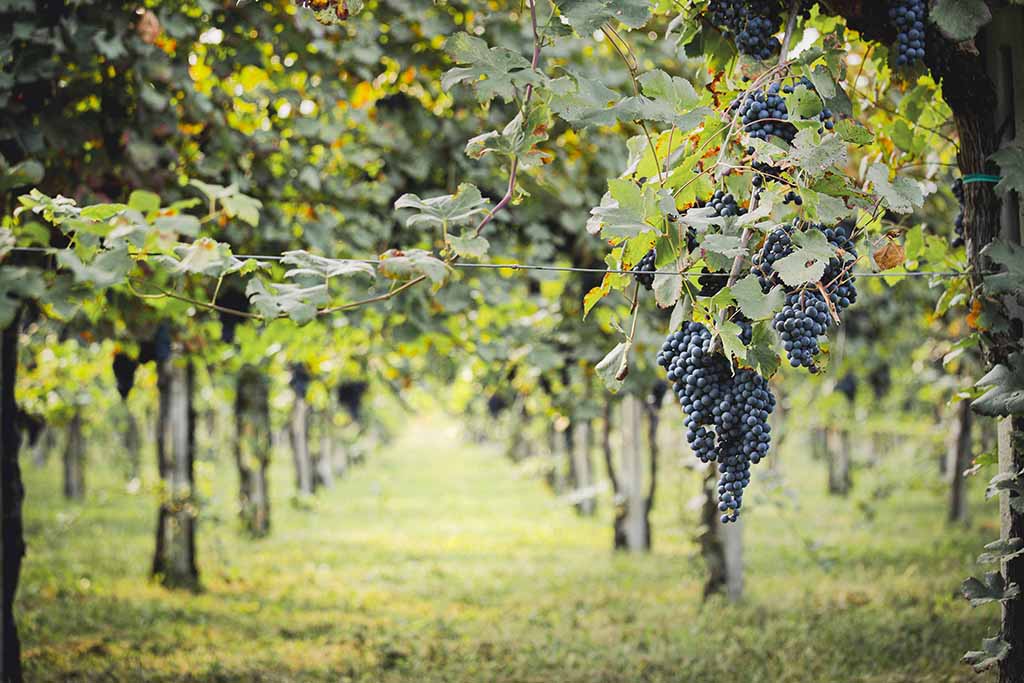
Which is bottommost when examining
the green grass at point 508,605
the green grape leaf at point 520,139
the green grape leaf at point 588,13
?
the green grass at point 508,605

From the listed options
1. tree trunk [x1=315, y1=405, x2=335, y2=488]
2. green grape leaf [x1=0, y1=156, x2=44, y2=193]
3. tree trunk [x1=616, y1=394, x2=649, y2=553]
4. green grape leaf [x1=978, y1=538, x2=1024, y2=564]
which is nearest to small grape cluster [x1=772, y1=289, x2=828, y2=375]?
green grape leaf [x1=978, y1=538, x2=1024, y2=564]

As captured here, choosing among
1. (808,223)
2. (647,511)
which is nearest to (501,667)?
(808,223)

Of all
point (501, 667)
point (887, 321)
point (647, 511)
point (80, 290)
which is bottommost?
point (501, 667)

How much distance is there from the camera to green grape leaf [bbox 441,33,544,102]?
2395 mm

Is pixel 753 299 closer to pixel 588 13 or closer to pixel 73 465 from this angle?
pixel 588 13

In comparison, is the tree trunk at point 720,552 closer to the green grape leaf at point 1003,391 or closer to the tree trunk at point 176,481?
the green grape leaf at point 1003,391

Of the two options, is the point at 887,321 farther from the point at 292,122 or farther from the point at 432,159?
the point at 292,122

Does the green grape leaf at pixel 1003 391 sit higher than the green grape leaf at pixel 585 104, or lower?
lower

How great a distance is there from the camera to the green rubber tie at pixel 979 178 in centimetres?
294

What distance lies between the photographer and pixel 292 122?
5199 mm

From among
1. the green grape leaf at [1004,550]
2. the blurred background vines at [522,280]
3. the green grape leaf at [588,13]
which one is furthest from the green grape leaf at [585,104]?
the green grape leaf at [1004,550]

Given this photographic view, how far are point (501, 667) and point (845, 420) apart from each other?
436 inches

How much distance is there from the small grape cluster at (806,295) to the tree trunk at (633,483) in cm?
765

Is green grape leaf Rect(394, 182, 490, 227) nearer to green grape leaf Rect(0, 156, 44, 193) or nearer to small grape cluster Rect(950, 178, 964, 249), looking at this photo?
green grape leaf Rect(0, 156, 44, 193)
